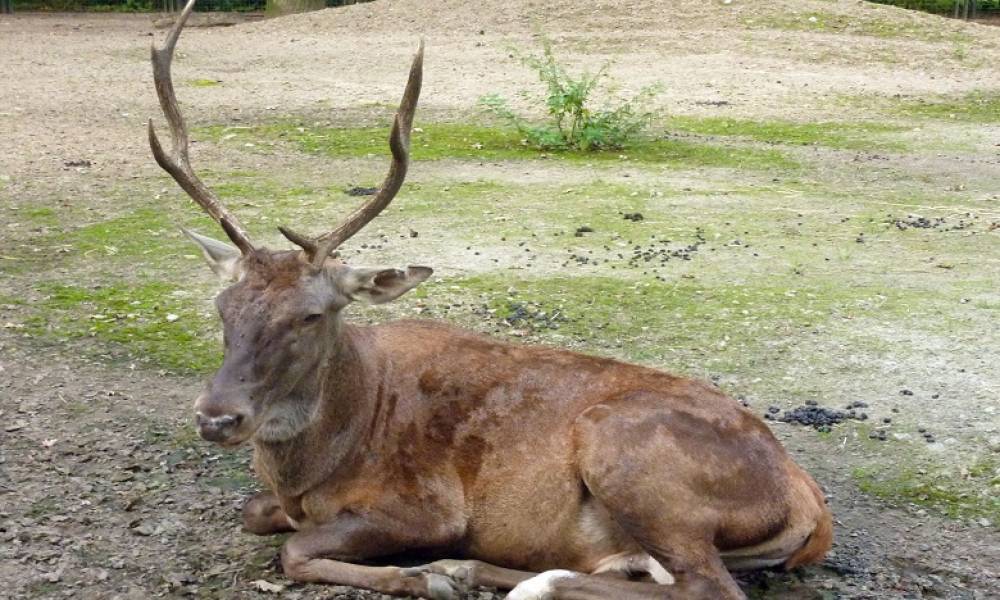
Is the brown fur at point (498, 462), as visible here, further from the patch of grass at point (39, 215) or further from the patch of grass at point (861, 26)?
the patch of grass at point (861, 26)

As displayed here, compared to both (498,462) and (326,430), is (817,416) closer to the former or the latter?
(498,462)

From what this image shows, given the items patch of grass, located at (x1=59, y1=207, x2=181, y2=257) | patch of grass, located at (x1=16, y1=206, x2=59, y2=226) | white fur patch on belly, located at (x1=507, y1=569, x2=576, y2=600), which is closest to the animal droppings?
white fur patch on belly, located at (x1=507, y1=569, x2=576, y2=600)

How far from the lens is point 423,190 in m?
12.0

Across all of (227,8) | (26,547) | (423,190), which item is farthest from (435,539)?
(227,8)

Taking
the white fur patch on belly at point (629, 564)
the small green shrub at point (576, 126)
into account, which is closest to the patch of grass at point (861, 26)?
the small green shrub at point (576, 126)

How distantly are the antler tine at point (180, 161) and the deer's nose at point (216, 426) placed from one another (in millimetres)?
862

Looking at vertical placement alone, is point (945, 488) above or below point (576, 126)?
below

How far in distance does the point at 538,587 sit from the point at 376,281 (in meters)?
1.46

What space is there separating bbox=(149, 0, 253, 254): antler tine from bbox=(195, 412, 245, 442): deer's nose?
862 millimetres

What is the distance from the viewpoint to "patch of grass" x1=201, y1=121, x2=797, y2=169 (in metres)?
13.9

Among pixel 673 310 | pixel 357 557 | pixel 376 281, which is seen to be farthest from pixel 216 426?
pixel 673 310

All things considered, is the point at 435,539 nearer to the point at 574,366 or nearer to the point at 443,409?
the point at 443,409

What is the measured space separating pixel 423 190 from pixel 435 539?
704 centimetres

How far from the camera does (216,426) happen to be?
4.76 meters
